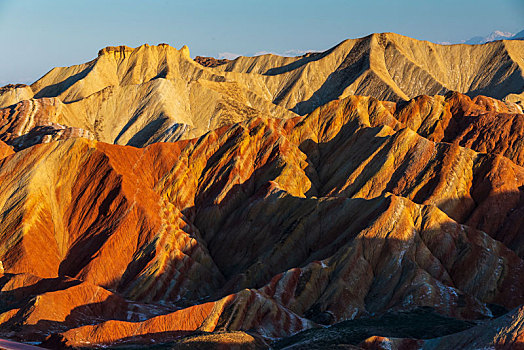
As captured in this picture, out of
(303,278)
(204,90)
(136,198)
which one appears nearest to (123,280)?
(136,198)

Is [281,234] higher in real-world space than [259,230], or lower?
higher

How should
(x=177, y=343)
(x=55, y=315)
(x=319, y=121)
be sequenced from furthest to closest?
(x=319, y=121)
(x=55, y=315)
(x=177, y=343)

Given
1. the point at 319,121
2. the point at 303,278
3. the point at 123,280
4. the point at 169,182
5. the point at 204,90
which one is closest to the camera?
the point at 303,278

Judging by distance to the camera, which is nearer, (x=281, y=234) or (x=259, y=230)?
(x=281, y=234)

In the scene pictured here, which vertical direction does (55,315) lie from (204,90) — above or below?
below

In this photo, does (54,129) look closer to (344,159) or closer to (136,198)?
(136,198)
